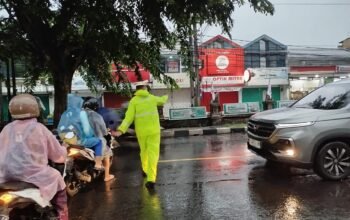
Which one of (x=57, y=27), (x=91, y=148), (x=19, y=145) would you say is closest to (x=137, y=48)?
(x=57, y=27)

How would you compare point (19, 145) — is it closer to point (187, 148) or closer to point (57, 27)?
point (187, 148)

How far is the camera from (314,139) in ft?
22.5

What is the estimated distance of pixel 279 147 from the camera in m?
7.02

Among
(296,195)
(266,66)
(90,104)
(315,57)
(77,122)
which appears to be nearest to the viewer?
(296,195)

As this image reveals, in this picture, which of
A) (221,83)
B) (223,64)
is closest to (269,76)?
(223,64)

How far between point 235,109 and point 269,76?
19.0 meters

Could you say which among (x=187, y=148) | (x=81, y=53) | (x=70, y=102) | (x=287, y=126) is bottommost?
(x=187, y=148)

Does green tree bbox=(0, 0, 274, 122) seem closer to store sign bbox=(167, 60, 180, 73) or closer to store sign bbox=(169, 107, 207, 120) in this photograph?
store sign bbox=(169, 107, 207, 120)

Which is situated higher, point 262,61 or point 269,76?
point 262,61

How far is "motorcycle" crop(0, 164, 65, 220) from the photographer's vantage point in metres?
3.49

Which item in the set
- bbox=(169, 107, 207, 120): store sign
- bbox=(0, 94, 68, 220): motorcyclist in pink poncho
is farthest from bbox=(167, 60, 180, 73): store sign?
bbox=(0, 94, 68, 220): motorcyclist in pink poncho

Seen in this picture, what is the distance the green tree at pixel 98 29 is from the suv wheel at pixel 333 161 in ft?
17.4

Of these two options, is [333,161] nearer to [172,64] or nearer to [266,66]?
[172,64]

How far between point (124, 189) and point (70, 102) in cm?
155
